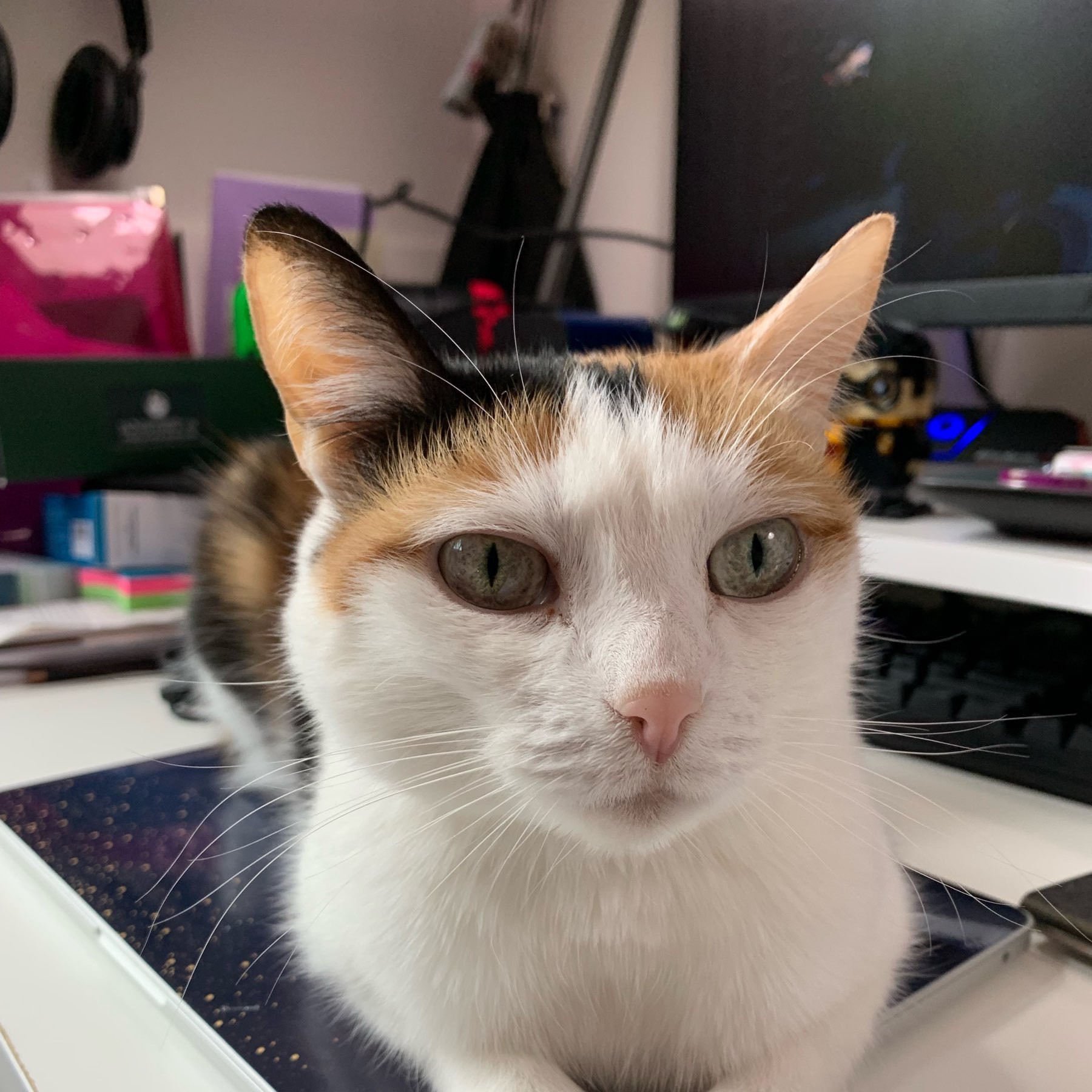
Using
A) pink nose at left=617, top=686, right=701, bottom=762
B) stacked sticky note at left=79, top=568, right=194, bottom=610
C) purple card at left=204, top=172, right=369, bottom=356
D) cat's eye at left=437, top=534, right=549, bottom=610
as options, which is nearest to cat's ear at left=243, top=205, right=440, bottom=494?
cat's eye at left=437, top=534, right=549, bottom=610

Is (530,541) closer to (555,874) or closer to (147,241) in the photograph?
(555,874)

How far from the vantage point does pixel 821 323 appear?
0.49 metres

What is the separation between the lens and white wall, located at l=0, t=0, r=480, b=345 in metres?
1.50

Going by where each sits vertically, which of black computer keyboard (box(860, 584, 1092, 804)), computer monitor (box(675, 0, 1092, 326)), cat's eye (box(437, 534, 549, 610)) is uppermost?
computer monitor (box(675, 0, 1092, 326))

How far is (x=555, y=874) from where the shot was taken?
1.42 feet

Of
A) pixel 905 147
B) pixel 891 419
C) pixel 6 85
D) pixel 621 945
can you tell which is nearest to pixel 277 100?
pixel 6 85

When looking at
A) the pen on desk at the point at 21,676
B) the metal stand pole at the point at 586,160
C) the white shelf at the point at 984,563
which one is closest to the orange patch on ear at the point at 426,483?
the white shelf at the point at 984,563

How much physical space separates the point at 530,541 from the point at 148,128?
1.57 meters

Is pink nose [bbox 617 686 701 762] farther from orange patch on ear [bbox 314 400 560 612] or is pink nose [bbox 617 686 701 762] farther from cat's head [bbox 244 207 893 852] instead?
orange patch on ear [bbox 314 400 560 612]

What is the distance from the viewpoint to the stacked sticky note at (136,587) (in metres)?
1.19

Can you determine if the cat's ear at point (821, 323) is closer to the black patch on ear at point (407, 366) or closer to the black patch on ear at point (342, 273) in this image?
the black patch on ear at point (407, 366)

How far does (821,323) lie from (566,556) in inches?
8.2

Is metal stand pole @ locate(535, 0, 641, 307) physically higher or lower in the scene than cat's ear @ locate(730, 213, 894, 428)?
higher

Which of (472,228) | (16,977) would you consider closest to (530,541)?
(16,977)
